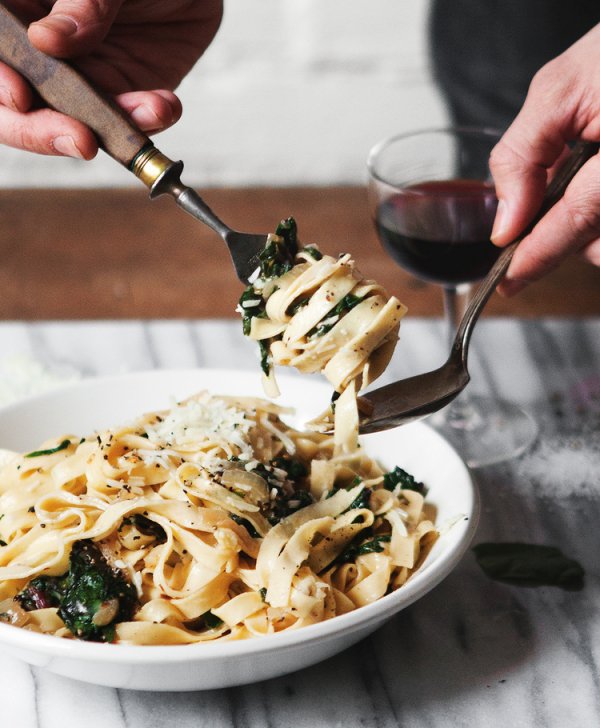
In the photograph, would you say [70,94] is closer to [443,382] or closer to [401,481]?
[443,382]

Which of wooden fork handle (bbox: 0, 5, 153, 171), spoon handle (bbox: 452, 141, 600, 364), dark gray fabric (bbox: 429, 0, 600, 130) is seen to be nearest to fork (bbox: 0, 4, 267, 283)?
wooden fork handle (bbox: 0, 5, 153, 171)

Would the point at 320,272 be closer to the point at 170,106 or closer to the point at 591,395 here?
the point at 170,106

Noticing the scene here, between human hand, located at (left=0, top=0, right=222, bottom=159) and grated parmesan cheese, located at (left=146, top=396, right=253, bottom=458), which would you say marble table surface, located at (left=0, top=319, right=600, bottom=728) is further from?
human hand, located at (left=0, top=0, right=222, bottom=159)

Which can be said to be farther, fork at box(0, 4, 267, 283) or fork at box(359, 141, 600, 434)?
fork at box(359, 141, 600, 434)

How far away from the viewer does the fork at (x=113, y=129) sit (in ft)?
6.91

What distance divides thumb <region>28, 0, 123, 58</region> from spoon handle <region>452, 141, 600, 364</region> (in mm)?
1131

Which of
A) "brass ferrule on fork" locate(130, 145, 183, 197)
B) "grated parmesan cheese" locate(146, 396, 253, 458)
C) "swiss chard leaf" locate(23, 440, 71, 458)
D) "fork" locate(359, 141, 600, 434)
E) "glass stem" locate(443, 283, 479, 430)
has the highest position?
"brass ferrule on fork" locate(130, 145, 183, 197)

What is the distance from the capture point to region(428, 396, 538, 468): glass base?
9.91ft

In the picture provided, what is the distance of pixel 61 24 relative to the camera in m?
2.27

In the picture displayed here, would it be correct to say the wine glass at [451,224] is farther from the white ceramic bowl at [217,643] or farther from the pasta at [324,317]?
the pasta at [324,317]

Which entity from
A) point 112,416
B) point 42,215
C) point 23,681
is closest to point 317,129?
point 42,215

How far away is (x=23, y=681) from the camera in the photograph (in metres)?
2.11

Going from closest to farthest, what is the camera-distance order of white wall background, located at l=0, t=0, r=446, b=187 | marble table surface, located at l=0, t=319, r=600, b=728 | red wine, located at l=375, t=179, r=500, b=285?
1. marble table surface, located at l=0, t=319, r=600, b=728
2. red wine, located at l=375, t=179, r=500, b=285
3. white wall background, located at l=0, t=0, r=446, b=187

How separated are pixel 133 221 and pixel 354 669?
3520mm
